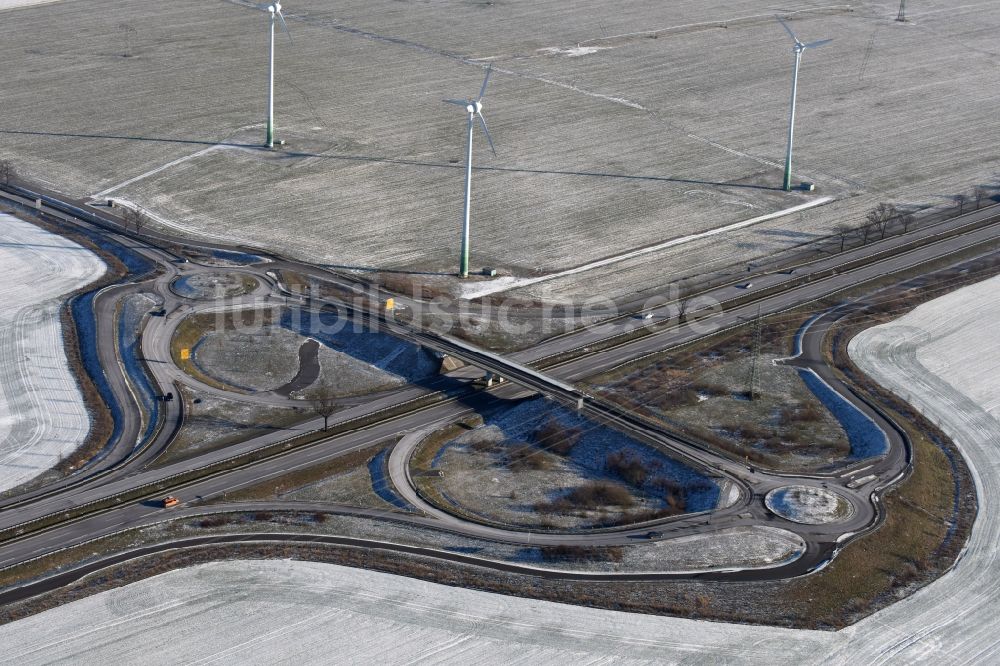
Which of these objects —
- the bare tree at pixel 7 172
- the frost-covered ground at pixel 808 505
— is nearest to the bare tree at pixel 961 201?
the frost-covered ground at pixel 808 505

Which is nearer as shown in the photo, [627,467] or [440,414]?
[627,467]

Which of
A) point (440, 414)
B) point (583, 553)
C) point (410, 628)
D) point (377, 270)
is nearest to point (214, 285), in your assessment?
point (377, 270)

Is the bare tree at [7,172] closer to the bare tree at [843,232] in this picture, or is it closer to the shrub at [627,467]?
the shrub at [627,467]

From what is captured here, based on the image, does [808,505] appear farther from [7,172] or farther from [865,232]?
[7,172]

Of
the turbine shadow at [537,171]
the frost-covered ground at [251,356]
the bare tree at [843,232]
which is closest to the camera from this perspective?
the frost-covered ground at [251,356]

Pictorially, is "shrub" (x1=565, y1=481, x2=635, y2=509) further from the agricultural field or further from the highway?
the agricultural field

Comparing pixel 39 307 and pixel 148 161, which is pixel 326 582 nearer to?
pixel 39 307
